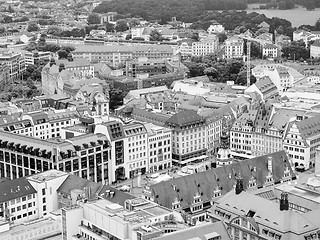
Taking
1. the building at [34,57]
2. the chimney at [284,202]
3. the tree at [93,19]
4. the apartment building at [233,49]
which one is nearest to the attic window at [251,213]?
the chimney at [284,202]

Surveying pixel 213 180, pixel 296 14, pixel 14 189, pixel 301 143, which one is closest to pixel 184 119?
pixel 301 143

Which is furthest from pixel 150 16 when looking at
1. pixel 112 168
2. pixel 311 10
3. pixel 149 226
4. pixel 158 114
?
pixel 149 226

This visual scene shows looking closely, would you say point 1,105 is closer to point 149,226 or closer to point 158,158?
point 158,158

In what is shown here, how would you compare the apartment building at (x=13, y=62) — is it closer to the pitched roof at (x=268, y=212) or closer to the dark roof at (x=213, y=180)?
the dark roof at (x=213, y=180)

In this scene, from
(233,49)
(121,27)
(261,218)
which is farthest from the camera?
(121,27)

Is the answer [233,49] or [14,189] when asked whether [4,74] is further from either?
[14,189]

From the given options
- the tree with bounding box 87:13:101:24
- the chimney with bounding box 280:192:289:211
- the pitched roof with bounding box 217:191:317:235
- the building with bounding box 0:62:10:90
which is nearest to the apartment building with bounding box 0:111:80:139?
the pitched roof with bounding box 217:191:317:235
